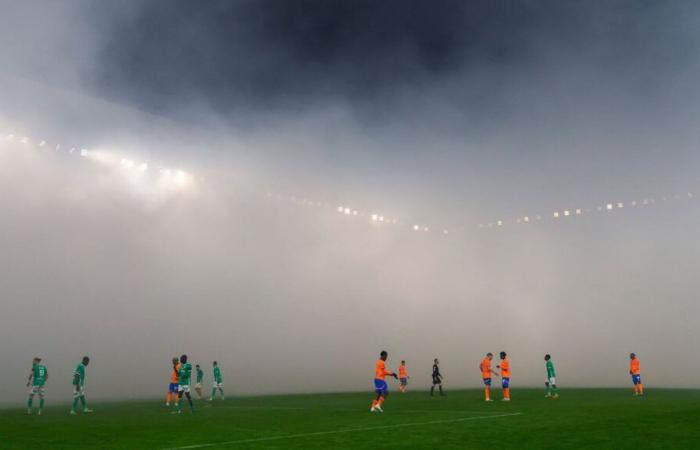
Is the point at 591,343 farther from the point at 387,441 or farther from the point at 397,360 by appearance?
the point at 387,441

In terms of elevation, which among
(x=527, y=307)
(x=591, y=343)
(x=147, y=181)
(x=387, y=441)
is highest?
(x=147, y=181)

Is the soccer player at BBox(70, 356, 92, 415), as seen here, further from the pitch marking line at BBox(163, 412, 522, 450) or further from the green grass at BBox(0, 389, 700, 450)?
the pitch marking line at BBox(163, 412, 522, 450)

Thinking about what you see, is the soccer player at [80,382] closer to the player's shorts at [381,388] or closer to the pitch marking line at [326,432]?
the player's shorts at [381,388]

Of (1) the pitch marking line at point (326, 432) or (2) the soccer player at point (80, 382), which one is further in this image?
(2) the soccer player at point (80, 382)

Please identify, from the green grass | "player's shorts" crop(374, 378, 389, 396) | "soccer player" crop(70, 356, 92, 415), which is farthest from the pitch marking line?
"soccer player" crop(70, 356, 92, 415)

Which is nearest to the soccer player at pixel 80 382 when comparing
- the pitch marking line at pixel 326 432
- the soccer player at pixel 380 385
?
the soccer player at pixel 380 385

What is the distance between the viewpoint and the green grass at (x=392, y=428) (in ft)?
42.8

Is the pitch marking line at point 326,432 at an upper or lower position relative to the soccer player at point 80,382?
lower

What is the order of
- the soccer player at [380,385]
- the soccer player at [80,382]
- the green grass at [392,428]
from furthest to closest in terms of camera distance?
the soccer player at [80,382], the soccer player at [380,385], the green grass at [392,428]

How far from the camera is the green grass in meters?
13.0

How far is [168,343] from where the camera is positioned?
47.1 meters

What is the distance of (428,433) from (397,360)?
40.5 metres

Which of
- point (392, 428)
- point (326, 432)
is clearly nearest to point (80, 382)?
point (326, 432)

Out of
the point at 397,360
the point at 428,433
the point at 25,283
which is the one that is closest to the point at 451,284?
the point at 397,360
